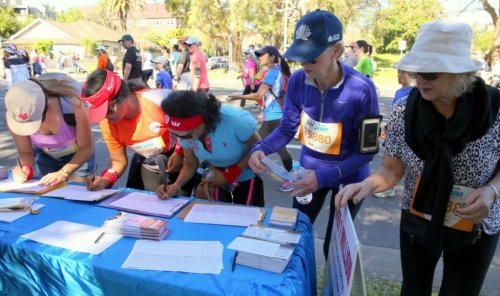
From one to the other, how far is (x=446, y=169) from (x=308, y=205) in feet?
3.07

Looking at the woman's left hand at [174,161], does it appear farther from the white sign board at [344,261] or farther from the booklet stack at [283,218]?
the white sign board at [344,261]

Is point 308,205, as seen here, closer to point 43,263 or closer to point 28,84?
point 43,263

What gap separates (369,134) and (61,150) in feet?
6.19

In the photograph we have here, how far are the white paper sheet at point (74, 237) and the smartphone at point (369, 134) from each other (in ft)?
3.83

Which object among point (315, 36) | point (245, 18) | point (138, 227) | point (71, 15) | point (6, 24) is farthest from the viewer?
point (71, 15)

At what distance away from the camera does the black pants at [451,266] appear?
1.50 meters

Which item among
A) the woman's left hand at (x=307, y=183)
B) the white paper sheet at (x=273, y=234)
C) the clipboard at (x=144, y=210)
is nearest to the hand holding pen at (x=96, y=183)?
the clipboard at (x=144, y=210)

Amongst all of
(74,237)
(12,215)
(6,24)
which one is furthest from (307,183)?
(6,24)

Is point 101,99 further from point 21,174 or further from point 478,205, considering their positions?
point 478,205

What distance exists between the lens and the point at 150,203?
6.79 feet

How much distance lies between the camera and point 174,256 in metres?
1.51

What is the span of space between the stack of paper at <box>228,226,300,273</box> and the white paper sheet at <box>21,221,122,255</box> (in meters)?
0.53

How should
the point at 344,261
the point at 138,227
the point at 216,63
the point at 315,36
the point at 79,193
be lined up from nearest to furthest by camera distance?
the point at 344,261, the point at 138,227, the point at 315,36, the point at 79,193, the point at 216,63

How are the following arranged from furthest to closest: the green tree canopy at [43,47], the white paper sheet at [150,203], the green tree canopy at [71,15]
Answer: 1. the green tree canopy at [71,15]
2. the green tree canopy at [43,47]
3. the white paper sheet at [150,203]
